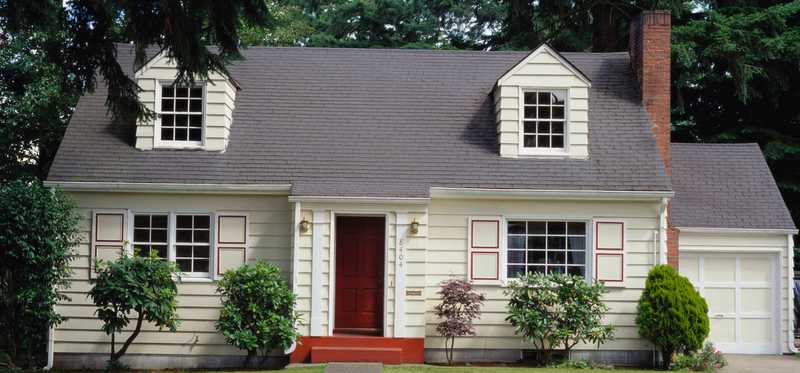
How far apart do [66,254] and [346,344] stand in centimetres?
497

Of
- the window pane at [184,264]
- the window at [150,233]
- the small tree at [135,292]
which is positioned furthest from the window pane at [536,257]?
the window at [150,233]

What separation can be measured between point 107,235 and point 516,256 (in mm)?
7266

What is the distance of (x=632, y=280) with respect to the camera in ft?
47.6

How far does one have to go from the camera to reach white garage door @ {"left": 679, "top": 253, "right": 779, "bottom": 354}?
1628 cm

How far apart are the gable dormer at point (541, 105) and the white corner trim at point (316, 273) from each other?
369 cm

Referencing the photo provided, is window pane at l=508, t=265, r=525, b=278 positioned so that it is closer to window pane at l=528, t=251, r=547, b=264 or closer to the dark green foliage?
window pane at l=528, t=251, r=547, b=264

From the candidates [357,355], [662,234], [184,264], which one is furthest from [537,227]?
[184,264]

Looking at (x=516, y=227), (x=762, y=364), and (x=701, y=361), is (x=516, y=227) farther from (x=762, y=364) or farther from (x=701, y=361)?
(x=762, y=364)

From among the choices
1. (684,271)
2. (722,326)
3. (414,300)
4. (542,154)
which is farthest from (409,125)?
(722,326)

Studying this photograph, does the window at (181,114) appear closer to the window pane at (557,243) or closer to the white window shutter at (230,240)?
the white window shutter at (230,240)

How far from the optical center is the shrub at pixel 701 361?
45.7 ft

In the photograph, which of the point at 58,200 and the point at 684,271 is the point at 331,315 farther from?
the point at 684,271

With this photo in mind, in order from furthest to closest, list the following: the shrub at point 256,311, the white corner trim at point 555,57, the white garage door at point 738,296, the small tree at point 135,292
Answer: the white garage door at point 738,296, the white corner trim at point 555,57, the shrub at point 256,311, the small tree at point 135,292

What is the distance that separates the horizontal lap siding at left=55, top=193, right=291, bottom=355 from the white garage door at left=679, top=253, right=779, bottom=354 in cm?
809
